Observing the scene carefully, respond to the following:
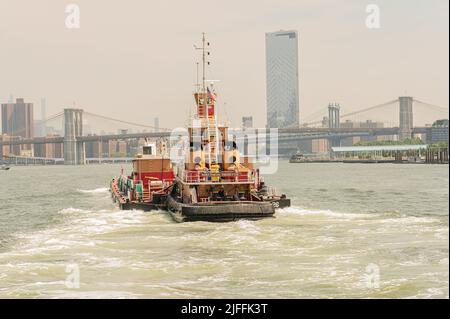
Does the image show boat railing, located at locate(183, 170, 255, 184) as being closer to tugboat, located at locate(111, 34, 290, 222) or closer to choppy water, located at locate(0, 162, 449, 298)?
tugboat, located at locate(111, 34, 290, 222)

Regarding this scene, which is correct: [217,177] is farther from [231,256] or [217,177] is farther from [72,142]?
[72,142]

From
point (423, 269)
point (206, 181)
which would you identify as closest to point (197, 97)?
point (206, 181)

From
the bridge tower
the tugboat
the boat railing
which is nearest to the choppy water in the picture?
the tugboat

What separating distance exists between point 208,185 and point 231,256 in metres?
11.8

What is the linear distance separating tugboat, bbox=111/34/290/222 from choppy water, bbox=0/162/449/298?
72 cm

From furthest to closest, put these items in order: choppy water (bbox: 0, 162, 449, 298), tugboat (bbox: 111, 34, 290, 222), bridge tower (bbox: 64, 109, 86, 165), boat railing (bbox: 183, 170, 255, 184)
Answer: bridge tower (bbox: 64, 109, 86, 165) < boat railing (bbox: 183, 170, 255, 184) < tugboat (bbox: 111, 34, 290, 222) < choppy water (bbox: 0, 162, 449, 298)

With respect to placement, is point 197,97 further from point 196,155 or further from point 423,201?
point 423,201

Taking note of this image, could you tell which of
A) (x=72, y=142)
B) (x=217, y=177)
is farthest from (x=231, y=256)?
(x=72, y=142)

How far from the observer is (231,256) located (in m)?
24.5

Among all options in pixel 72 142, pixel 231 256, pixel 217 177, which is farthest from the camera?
pixel 72 142

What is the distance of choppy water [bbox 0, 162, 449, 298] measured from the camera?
19.1 m

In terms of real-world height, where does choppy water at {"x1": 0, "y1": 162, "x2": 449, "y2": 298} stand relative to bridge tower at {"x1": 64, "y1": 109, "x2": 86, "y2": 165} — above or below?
below

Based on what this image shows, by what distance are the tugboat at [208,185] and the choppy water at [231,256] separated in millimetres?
715

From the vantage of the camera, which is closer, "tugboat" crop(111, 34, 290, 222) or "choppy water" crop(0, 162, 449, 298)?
"choppy water" crop(0, 162, 449, 298)
